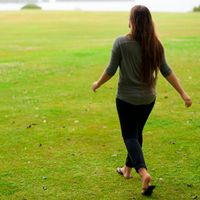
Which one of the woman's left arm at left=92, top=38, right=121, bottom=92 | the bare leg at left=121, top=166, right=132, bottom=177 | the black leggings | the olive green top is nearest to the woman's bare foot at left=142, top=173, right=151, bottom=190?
the black leggings

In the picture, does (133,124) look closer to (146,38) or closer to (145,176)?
(145,176)

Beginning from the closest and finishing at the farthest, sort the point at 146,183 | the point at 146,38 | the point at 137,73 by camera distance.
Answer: the point at 146,38 → the point at 137,73 → the point at 146,183

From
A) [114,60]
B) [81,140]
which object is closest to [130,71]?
[114,60]

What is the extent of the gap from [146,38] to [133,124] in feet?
3.70

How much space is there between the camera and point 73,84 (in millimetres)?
15320

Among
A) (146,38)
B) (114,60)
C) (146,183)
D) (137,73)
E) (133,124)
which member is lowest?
(146,183)

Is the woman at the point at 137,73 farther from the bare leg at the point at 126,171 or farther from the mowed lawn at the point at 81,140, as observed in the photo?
the mowed lawn at the point at 81,140

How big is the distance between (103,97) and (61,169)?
5.71m

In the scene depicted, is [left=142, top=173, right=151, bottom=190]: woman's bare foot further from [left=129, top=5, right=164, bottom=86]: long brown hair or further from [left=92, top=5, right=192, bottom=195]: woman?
[left=129, top=5, right=164, bottom=86]: long brown hair

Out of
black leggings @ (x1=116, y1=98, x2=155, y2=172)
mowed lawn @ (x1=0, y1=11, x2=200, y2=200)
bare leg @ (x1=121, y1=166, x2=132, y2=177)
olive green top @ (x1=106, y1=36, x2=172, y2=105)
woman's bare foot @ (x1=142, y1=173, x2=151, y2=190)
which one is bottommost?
mowed lawn @ (x1=0, y1=11, x2=200, y2=200)

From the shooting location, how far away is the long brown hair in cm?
600

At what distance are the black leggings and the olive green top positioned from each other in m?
0.09

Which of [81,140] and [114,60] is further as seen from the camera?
[81,140]

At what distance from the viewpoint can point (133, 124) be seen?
642cm
